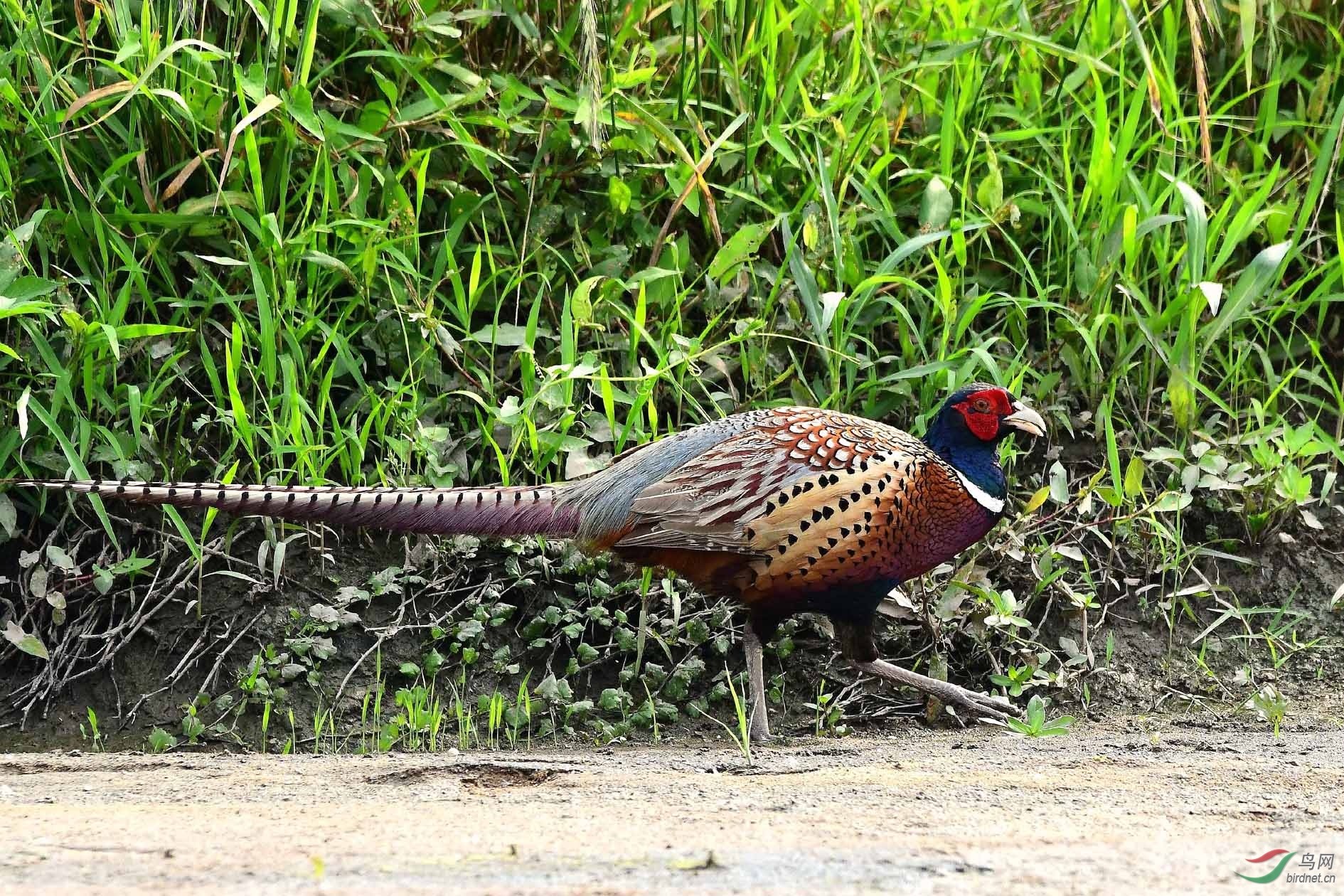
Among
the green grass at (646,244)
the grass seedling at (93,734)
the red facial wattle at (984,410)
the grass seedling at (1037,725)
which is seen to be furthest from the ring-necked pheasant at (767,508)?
the grass seedling at (93,734)

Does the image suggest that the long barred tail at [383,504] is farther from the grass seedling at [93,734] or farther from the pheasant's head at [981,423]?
the pheasant's head at [981,423]

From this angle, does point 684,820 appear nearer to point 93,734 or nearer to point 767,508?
point 767,508

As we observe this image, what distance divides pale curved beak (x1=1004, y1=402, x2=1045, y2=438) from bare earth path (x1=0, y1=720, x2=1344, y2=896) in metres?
0.87

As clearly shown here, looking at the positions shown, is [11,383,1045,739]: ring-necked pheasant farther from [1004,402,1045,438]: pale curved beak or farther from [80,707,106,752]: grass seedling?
[80,707,106,752]: grass seedling

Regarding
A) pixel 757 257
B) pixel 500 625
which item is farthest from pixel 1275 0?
pixel 500 625

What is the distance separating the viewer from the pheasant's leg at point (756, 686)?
353 cm

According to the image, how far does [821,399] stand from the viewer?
4.25 m

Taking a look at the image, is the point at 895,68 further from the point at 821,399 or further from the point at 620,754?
the point at 620,754

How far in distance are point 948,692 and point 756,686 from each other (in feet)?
1.84

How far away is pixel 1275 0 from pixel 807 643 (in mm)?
2925

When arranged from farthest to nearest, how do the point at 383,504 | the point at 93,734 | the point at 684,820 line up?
the point at 93,734
the point at 383,504
the point at 684,820

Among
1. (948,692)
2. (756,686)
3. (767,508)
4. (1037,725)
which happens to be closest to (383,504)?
(767,508)

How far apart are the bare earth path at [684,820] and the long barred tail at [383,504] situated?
59 cm

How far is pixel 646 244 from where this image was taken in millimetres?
4398
